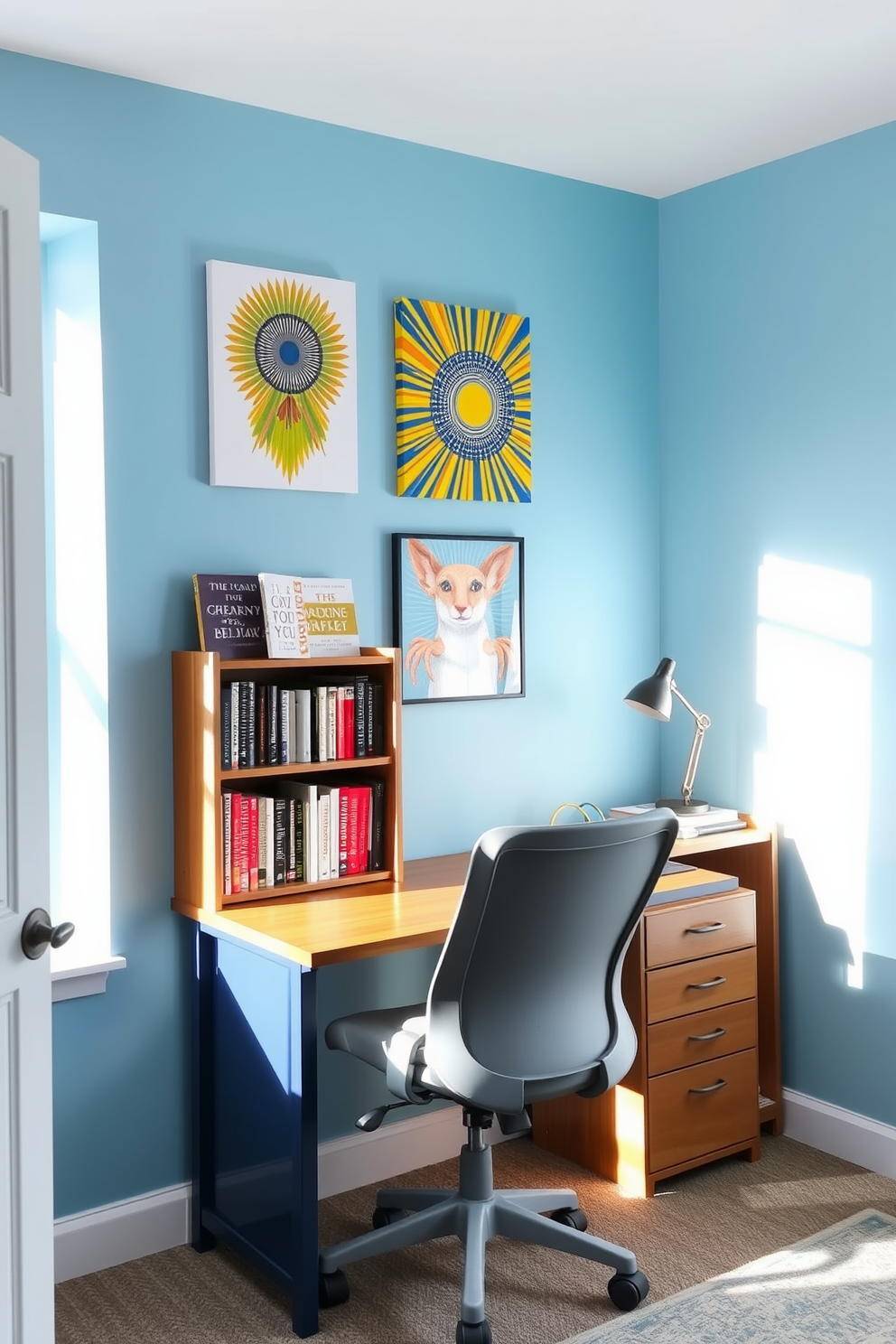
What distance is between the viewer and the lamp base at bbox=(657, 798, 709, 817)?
3.16 meters

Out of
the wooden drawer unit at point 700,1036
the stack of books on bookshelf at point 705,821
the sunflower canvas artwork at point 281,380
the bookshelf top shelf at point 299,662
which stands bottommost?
the wooden drawer unit at point 700,1036

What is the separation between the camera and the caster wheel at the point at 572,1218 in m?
2.64

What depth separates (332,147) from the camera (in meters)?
2.89

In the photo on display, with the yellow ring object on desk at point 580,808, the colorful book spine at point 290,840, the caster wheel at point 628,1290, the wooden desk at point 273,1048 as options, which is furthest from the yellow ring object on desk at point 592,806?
the caster wheel at point 628,1290

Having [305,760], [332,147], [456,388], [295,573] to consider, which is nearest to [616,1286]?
[305,760]

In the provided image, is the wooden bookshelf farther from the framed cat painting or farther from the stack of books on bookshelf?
the stack of books on bookshelf

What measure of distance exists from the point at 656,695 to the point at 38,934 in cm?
175

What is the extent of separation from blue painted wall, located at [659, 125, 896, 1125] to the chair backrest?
968 mm

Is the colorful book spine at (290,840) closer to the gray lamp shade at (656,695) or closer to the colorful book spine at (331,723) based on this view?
the colorful book spine at (331,723)

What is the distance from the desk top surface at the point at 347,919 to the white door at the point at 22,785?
581mm

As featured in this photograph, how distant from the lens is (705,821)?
10.3 ft

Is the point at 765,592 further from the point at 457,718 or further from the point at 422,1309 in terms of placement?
the point at 422,1309

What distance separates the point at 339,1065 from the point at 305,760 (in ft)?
2.58

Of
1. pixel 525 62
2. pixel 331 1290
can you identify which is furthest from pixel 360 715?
pixel 525 62
